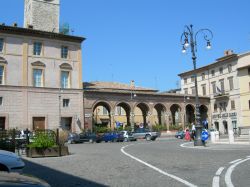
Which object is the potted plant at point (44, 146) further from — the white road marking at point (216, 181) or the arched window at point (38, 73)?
the arched window at point (38, 73)

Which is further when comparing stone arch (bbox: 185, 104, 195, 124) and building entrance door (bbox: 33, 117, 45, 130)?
stone arch (bbox: 185, 104, 195, 124)

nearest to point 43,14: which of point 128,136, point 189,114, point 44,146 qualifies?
point 128,136

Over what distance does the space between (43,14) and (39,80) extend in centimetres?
1217

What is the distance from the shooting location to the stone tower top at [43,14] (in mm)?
54906

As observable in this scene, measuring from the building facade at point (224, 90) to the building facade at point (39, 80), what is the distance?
1164 inches

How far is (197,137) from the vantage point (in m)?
25.1

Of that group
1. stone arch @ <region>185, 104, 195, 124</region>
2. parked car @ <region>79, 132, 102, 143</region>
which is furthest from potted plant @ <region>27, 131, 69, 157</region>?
stone arch @ <region>185, 104, 195, 124</region>

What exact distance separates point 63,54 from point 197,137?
3082cm

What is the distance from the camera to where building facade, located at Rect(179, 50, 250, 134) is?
66125mm

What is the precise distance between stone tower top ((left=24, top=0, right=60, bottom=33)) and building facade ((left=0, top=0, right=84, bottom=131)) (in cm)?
573

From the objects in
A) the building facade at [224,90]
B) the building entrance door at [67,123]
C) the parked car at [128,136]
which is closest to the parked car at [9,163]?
the parked car at [128,136]

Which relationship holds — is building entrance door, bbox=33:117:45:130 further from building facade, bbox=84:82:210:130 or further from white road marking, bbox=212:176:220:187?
white road marking, bbox=212:176:220:187

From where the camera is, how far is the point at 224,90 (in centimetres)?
6938

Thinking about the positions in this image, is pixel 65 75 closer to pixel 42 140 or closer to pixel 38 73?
pixel 38 73
